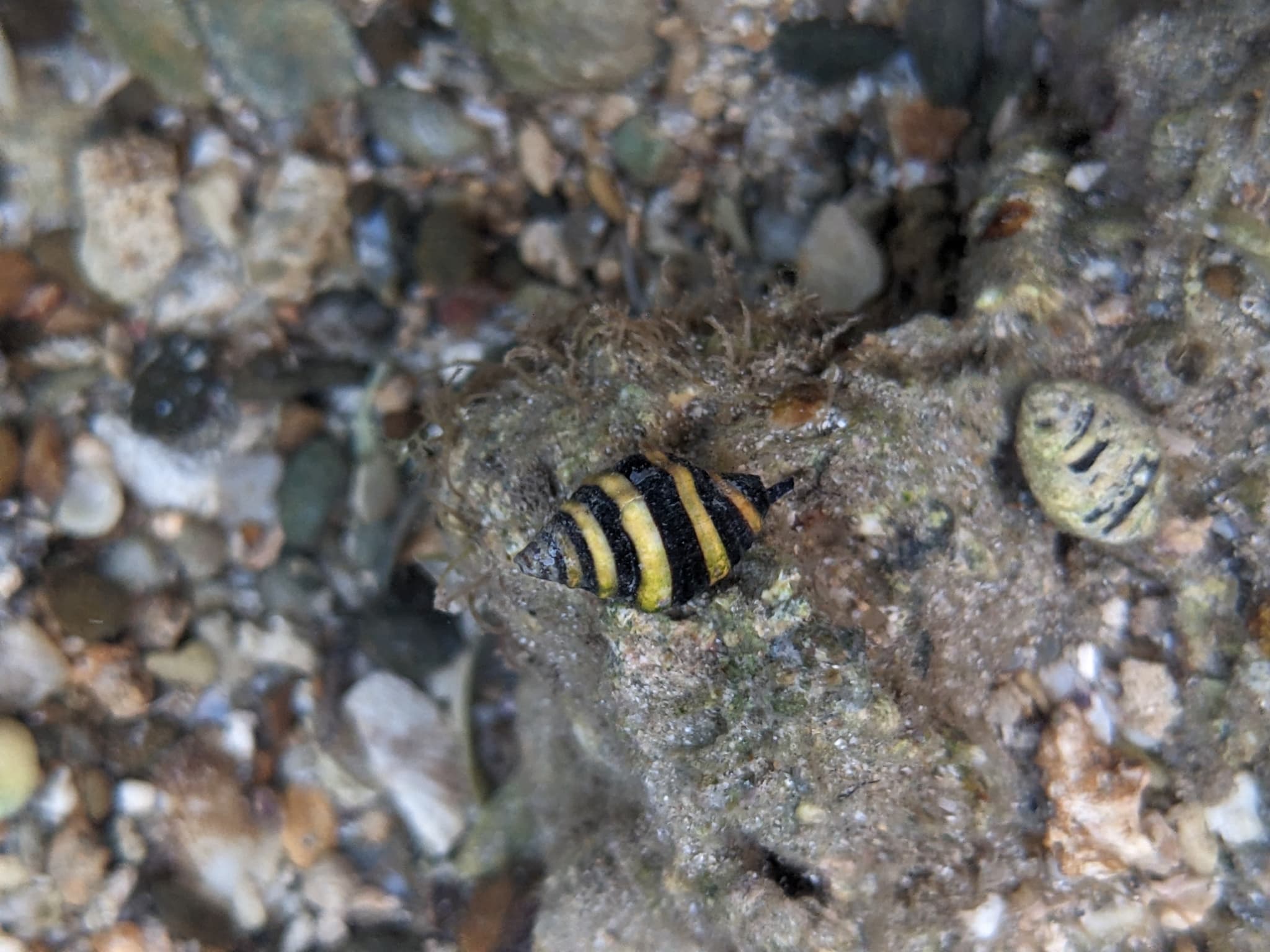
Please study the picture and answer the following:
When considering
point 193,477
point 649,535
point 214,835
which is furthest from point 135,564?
point 649,535

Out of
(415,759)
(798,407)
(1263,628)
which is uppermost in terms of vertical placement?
(798,407)

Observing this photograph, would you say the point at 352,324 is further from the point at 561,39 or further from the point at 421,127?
the point at 561,39

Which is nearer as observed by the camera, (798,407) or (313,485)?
(798,407)

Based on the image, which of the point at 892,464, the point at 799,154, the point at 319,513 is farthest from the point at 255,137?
the point at 892,464

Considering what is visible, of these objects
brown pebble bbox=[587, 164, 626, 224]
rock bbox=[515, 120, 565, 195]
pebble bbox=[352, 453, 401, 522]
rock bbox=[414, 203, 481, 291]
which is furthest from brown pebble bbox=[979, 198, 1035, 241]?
pebble bbox=[352, 453, 401, 522]

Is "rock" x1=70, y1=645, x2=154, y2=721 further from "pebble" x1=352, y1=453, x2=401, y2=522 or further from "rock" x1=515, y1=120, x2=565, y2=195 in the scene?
"rock" x1=515, y1=120, x2=565, y2=195

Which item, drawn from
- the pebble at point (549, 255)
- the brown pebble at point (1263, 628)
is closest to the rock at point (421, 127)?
the pebble at point (549, 255)

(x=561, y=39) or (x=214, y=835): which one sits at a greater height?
(x=561, y=39)
